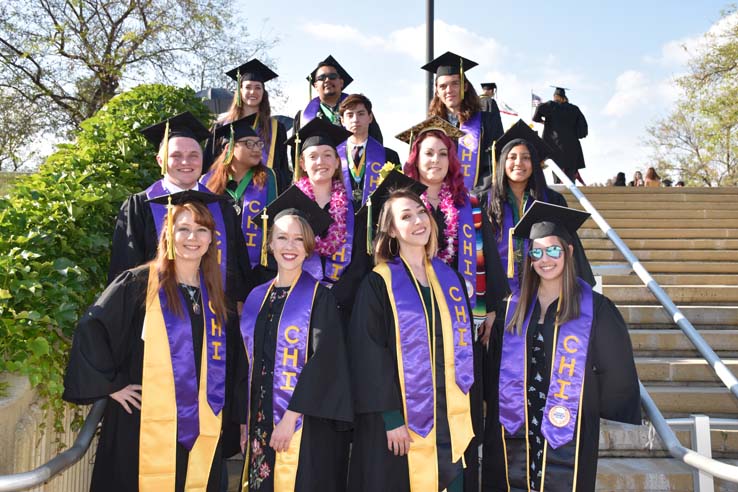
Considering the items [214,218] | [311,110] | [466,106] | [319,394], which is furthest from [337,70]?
A: [319,394]

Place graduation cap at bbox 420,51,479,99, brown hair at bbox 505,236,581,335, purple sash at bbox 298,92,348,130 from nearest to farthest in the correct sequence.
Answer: brown hair at bbox 505,236,581,335 < graduation cap at bbox 420,51,479,99 < purple sash at bbox 298,92,348,130

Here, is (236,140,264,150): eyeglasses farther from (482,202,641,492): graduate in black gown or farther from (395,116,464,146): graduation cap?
(482,202,641,492): graduate in black gown

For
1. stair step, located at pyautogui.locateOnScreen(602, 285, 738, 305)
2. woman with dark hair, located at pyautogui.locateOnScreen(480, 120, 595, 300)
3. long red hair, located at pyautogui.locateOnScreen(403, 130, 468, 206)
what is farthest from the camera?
stair step, located at pyautogui.locateOnScreen(602, 285, 738, 305)

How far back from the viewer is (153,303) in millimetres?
2945

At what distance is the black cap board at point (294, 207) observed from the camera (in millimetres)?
3262

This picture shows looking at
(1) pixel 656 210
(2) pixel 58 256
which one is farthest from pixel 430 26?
(2) pixel 58 256

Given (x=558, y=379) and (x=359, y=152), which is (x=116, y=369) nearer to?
(x=558, y=379)

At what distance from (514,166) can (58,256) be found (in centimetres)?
277

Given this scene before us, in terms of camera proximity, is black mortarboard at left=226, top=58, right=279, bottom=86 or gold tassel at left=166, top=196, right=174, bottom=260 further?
black mortarboard at left=226, top=58, right=279, bottom=86

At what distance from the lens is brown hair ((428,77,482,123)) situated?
5.08m

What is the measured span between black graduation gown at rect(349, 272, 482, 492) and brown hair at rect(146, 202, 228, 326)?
2.33 ft

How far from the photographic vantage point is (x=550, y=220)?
3.28 m

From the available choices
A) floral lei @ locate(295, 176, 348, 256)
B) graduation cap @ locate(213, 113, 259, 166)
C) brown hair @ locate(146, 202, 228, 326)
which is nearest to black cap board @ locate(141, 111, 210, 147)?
graduation cap @ locate(213, 113, 259, 166)

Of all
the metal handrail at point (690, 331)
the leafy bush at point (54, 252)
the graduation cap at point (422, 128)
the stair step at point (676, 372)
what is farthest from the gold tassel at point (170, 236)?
the stair step at point (676, 372)
